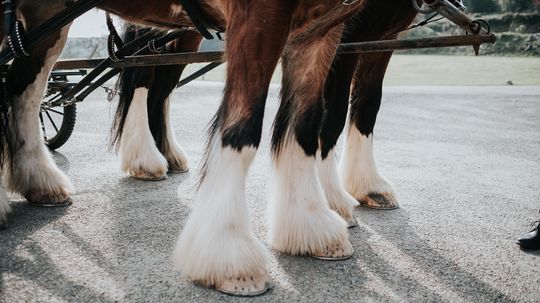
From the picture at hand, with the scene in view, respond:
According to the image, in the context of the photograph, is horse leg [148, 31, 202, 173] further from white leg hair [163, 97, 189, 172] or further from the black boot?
the black boot

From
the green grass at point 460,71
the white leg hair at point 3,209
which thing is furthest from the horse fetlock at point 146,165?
the green grass at point 460,71

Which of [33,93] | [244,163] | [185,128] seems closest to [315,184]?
[244,163]

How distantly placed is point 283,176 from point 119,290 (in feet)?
2.59

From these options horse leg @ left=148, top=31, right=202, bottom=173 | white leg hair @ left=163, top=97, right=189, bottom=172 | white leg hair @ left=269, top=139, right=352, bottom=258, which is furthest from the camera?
white leg hair @ left=163, top=97, right=189, bottom=172

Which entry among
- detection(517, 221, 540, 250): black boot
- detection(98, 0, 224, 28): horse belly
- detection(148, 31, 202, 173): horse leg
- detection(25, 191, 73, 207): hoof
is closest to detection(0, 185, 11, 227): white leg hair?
detection(25, 191, 73, 207): hoof

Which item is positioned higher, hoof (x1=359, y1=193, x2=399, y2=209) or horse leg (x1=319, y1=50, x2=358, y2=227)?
horse leg (x1=319, y1=50, x2=358, y2=227)

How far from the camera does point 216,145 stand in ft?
6.00

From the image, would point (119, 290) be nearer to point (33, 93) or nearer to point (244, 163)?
point (244, 163)

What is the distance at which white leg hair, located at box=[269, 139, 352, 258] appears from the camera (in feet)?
6.78

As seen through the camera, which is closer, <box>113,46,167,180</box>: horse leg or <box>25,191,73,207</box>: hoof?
<box>25,191,73,207</box>: hoof

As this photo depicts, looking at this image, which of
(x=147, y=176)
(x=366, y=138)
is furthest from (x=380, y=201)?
(x=147, y=176)

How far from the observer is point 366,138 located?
2.93m

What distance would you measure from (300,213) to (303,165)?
205 millimetres

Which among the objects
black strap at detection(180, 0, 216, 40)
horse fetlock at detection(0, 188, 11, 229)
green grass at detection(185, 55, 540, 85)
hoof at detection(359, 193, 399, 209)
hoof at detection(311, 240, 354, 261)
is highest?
black strap at detection(180, 0, 216, 40)
